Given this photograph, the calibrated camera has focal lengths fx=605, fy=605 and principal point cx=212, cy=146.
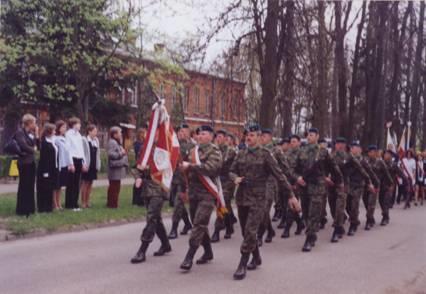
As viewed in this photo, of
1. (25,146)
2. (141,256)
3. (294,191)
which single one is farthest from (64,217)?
(294,191)

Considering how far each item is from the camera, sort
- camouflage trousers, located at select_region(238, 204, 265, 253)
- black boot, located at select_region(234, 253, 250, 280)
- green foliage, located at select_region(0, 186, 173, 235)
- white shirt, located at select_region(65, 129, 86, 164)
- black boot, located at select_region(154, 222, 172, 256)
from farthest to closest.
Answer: white shirt, located at select_region(65, 129, 86, 164)
green foliage, located at select_region(0, 186, 173, 235)
black boot, located at select_region(154, 222, 172, 256)
camouflage trousers, located at select_region(238, 204, 265, 253)
black boot, located at select_region(234, 253, 250, 280)

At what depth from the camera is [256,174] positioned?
8.48 metres

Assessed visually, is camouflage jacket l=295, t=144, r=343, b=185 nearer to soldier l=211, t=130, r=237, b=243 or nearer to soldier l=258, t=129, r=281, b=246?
soldier l=258, t=129, r=281, b=246

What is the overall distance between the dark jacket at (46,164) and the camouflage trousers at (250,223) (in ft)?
18.3

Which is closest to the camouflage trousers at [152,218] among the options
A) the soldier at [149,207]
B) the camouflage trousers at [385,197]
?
the soldier at [149,207]

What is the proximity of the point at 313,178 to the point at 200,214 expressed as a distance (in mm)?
3603

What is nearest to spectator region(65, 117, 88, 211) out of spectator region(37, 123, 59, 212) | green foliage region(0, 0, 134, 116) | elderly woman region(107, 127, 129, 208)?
spectator region(37, 123, 59, 212)

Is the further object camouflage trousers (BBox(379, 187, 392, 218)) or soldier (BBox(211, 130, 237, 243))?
camouflage trousers (BBox(379, 187, 392, 218))

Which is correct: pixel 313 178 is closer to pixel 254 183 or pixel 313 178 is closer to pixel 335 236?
pixel 335 236

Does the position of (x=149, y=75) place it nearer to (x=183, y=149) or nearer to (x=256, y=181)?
(x=183, y=149)

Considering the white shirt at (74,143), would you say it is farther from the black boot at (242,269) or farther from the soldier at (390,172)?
the soldier at (390,172)

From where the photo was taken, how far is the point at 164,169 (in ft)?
28.5

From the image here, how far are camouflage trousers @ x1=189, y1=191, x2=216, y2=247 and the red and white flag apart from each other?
464mm

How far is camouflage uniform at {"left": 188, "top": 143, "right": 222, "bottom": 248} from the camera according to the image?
8250mm
